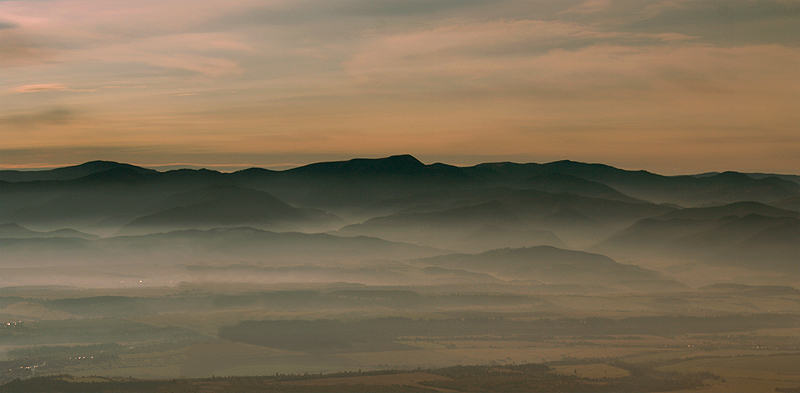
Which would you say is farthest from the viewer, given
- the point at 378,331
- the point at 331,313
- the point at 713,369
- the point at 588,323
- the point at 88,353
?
the point at 331,313

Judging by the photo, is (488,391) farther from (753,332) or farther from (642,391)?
(753,332)

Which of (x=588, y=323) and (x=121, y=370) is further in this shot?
(x=588, y=323)

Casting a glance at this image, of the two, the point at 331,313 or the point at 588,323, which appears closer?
the point at 588,323

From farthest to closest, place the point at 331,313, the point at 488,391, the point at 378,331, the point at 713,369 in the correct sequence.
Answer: the point at 331,313 < the point at 378,331 < the point at 713,369 < the point at 488,391

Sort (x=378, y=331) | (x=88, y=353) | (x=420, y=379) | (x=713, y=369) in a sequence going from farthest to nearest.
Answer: (x=378, y=331) → (x=88, y=353) → (x=713, y=369) → (x=420, y=379)

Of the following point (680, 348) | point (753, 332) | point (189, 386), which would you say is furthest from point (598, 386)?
point (753, 332)

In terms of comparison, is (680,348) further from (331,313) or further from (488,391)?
(331,313)

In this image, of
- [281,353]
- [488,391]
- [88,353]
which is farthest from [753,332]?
[88,353]

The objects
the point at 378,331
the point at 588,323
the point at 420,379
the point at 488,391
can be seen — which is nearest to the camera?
the point at 488,391
